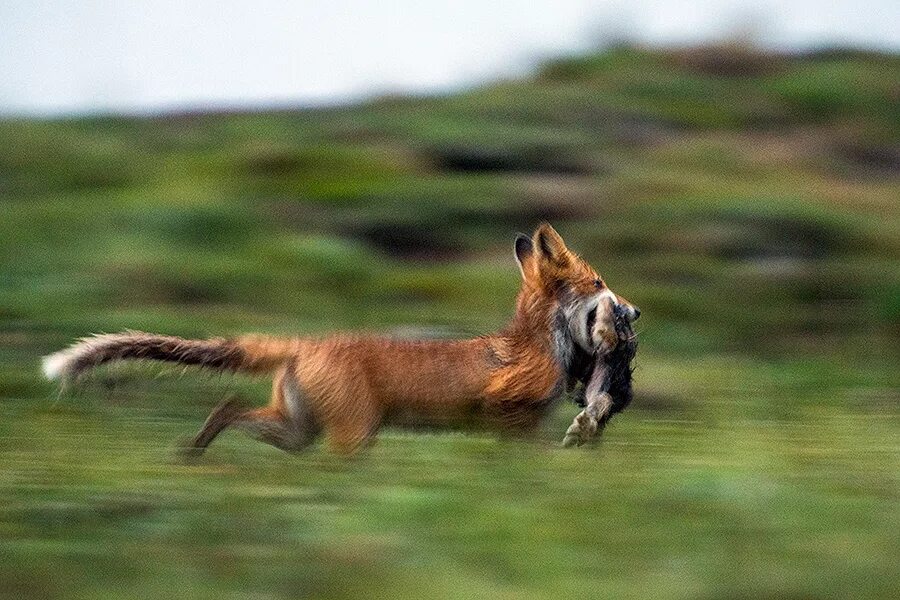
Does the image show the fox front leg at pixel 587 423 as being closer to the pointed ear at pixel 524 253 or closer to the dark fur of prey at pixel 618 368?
the dark fur of prey at pixel 618 368

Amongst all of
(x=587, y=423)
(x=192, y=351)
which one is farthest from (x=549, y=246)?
(x=192, y=351)

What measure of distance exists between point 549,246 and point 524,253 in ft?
0.70

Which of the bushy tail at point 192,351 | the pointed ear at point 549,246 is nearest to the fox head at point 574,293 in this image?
the pointed ear at point 549,246

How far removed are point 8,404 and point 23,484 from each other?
10.1ft

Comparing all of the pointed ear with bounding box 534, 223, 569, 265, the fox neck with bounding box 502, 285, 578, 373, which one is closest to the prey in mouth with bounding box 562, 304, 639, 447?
the fox neck with bounding box 502, 285, 578, 373

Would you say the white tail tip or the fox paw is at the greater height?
the white tail tip

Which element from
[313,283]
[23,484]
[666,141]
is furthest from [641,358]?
[666,141]

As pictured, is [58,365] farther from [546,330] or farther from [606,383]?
[606,383]

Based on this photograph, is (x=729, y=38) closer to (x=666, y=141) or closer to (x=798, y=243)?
(x=666, y=141)

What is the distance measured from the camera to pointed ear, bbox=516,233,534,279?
7.00 metres

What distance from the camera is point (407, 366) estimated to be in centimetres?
643

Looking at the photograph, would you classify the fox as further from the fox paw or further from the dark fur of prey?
the fox paw

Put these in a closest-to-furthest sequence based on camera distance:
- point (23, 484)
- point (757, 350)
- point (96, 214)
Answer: point (23, 484) → point (757, 350) → point (96, 214)

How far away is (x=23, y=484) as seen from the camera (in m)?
5.62
